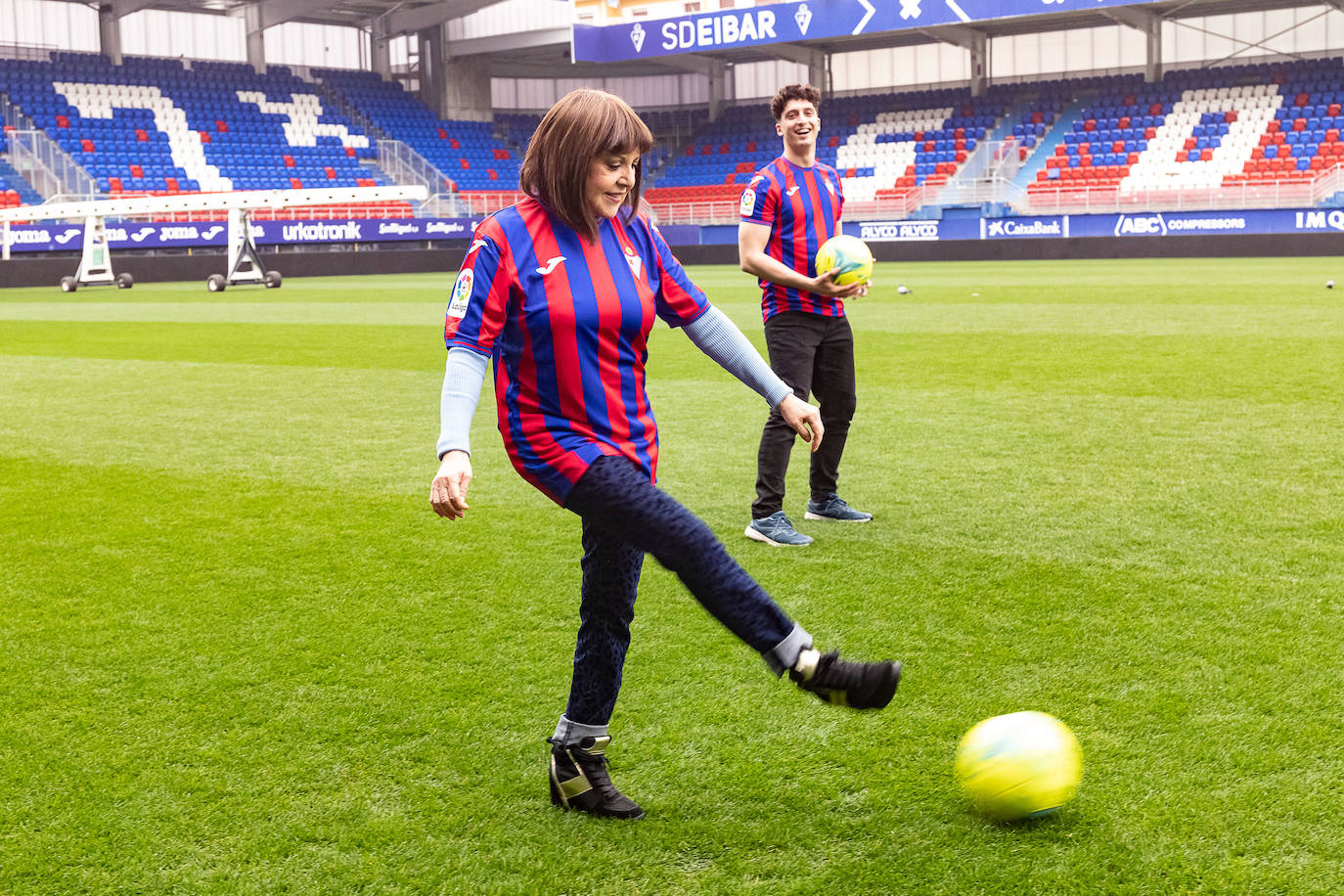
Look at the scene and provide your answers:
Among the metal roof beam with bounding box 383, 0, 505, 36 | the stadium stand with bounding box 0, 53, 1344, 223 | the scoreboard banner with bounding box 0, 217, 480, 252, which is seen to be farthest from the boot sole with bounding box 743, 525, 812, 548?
the metal roof beam with bounding box 383, 0, 505, 36

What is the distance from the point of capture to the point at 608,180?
9.28 feet

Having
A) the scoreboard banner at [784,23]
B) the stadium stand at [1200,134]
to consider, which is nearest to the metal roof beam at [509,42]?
the scoreboard banner at [784,23]

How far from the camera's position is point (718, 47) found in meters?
40.5

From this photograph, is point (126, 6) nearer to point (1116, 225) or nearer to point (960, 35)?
point (960, 35)

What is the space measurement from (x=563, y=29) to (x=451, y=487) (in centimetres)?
4441

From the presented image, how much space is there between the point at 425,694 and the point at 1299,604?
3.15 m

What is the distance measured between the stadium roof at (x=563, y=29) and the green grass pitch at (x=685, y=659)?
33816mm

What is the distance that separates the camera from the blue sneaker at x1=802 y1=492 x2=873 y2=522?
627 centimetres

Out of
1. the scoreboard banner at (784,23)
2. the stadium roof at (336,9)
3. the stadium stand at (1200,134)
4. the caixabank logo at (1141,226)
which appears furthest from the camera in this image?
the stadium roof at (336,9)

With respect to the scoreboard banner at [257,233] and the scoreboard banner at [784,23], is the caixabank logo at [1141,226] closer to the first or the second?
the scoreboard banner at [784,23]

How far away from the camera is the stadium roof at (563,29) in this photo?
39.4m

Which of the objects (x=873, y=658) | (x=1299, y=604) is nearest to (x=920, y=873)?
(x=873, y=658)

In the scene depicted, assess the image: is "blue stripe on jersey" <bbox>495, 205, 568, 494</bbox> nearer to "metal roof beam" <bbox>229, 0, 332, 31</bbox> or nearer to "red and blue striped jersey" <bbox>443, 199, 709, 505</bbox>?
"red and blue striped jersey" <bbox>443, 199, 709, 505</bbox>

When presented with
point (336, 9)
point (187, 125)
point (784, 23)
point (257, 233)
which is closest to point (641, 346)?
point (257, 233)
